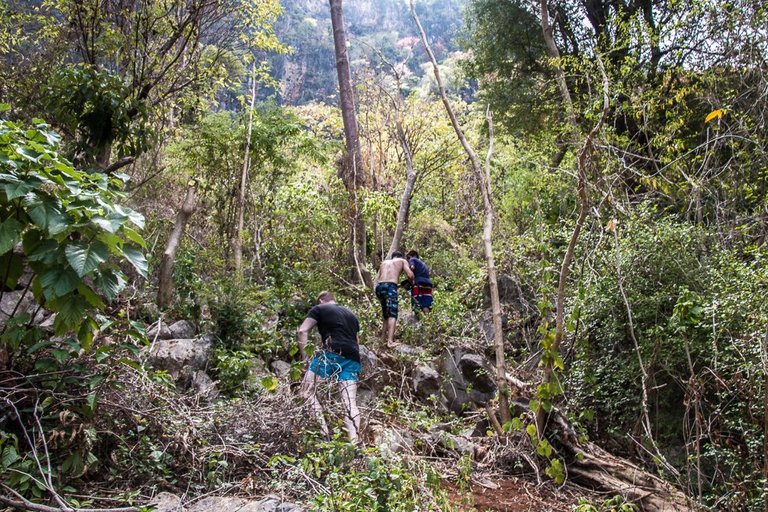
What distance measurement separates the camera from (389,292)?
25.3 feet

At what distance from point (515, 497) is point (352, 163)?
7.20 metres

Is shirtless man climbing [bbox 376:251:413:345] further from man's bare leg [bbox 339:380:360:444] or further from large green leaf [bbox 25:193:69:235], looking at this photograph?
large green leaf [bbox 25:193:69:235]

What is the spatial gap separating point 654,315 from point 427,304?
3.81 m

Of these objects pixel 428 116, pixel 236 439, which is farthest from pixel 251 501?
pixel 428 116

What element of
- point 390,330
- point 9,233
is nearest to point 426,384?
point 390,330

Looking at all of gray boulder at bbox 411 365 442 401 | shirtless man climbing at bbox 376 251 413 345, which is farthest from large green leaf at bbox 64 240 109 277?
shirtless man climbing at bbox 376 251 413 345

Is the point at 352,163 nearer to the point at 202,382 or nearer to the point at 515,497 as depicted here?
the point at 202,382

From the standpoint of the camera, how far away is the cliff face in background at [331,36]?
43719 millimetres

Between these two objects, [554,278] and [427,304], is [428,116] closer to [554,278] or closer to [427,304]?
[427,304]

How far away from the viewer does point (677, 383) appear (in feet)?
17.6

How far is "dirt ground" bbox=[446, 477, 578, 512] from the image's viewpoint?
4.41 metres

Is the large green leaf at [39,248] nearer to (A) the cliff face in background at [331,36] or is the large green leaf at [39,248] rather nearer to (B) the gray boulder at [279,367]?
(B) the gray boulder at [279,367]

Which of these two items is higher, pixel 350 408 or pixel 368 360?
pixel 350 408

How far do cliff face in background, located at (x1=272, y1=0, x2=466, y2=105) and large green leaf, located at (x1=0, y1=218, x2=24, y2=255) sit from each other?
36.1 meters
